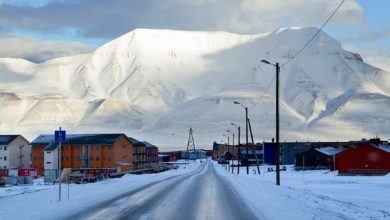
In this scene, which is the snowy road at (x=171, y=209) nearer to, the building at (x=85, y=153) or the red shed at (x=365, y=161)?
the red shed at (x=365, y=161)

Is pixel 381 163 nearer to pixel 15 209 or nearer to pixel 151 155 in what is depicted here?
pixel 15 209

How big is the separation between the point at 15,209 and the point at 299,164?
93.0m

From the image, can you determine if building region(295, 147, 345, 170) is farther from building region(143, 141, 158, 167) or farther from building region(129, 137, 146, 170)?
building region(143, 141, 158, 167)

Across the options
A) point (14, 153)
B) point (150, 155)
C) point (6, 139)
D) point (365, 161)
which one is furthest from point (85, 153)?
point (365, 161)

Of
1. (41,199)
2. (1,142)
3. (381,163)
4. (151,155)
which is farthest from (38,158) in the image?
(41,199)

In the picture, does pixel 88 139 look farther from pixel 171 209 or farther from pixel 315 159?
pixel 171 209

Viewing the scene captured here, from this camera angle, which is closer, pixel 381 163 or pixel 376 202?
pixel 376 202

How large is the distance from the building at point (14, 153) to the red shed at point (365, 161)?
63916mm

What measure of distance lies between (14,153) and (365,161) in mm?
68620

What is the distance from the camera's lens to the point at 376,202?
31.3m

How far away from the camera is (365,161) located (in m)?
86.0

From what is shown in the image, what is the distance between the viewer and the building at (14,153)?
393ft

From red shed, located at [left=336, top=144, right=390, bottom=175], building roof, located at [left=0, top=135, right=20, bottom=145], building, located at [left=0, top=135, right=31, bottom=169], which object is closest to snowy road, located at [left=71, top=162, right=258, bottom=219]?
red shed, located at [left=336, top=144, right=390, bottom=175]

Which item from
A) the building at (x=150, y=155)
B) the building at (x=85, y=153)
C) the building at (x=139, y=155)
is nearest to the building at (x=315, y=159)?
the building at (x=85, y=153)
